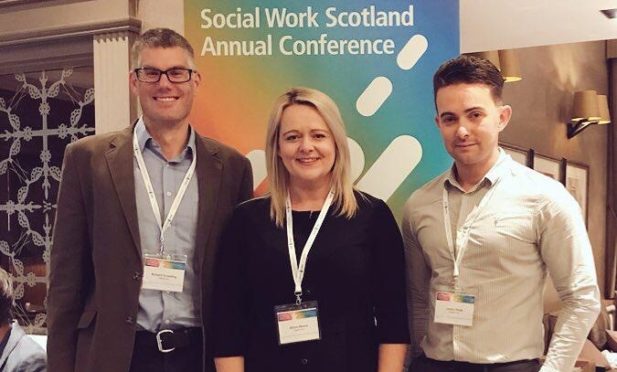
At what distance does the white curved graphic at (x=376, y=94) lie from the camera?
8.26 ft

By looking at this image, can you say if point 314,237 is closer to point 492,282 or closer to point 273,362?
point 273,362

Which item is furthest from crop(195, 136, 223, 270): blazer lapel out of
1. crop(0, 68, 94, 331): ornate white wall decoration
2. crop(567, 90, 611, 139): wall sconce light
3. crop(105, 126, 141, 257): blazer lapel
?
crop(567, 90, 611, 139): wall sconce light

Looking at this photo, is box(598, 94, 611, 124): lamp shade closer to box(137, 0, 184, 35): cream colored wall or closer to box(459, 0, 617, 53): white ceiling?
box(459, 0, 617, 53): white ceiling

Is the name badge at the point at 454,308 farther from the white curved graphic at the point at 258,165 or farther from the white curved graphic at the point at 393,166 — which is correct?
the white curved graphic at the point at 258,165

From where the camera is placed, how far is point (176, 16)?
2.82 m

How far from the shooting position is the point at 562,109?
537 cm

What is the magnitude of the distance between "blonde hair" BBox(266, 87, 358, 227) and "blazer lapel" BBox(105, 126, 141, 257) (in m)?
0.41

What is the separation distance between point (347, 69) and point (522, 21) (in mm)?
807

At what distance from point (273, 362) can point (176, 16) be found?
65.5 inches

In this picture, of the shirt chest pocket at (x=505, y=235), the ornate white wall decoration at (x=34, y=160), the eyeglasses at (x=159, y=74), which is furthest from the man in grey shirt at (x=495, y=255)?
the ornate white wall decoration at (x=34, y=160)

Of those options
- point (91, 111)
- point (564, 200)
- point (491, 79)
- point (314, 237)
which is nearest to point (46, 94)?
point (91, 111)

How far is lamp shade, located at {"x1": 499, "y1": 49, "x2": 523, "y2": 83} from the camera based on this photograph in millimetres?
4207

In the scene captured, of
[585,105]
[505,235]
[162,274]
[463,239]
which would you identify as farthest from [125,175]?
[585,105]

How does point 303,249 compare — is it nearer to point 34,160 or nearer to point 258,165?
point 258,165
